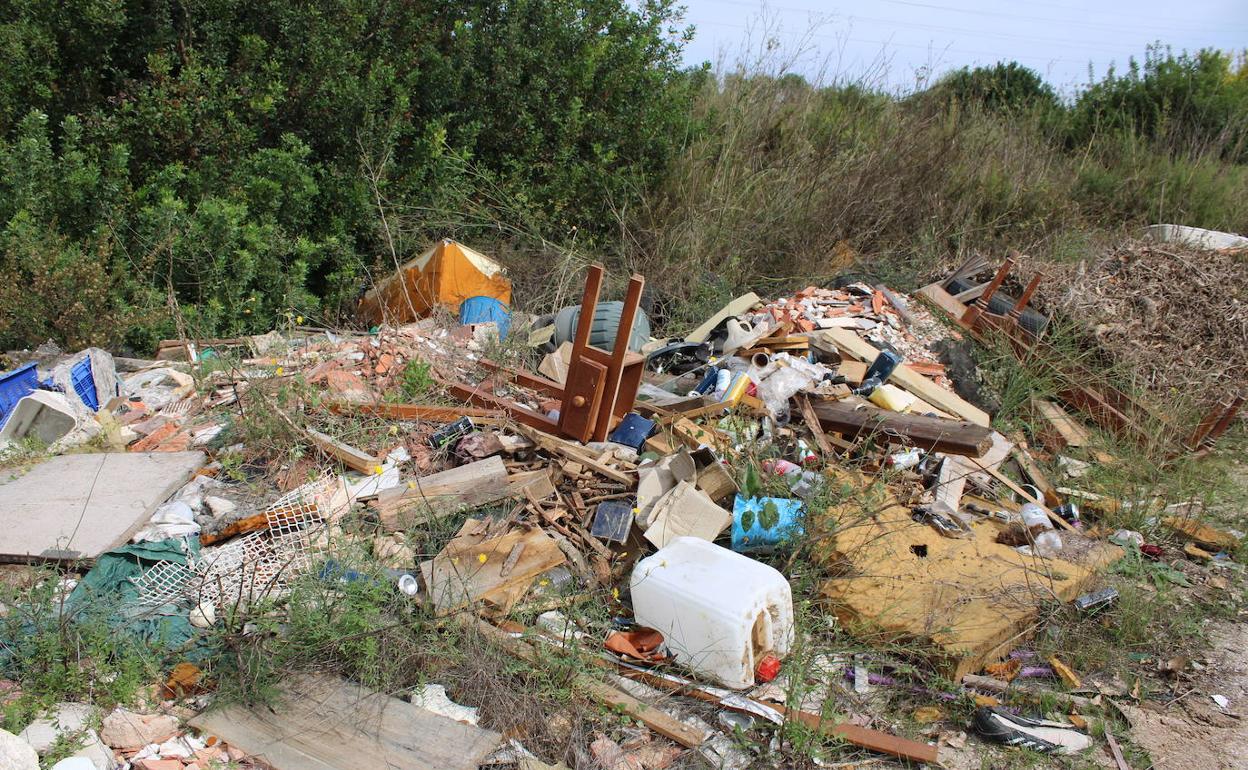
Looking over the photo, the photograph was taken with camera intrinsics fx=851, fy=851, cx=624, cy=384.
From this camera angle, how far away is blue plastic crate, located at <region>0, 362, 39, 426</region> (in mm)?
4676

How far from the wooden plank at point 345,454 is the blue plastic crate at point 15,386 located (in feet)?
5.93

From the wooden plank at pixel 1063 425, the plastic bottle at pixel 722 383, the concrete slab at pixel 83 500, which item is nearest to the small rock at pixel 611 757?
the concrete slab at pixel 83 500

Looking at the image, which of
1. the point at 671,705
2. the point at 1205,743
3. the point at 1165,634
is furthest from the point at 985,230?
the point at 671,705

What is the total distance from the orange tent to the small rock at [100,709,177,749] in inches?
152

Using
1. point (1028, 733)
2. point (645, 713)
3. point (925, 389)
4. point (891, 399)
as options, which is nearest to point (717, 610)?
point (645, 713)

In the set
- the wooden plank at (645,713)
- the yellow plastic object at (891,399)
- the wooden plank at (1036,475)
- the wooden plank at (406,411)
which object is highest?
the yellow plastic object at (891,399)

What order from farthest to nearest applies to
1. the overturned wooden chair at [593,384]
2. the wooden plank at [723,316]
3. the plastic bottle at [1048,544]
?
the wooden plank at [723,316], the overturned wooden chair at [593,384], the plastic bottle at [1048,544]

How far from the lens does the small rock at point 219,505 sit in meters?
3.93

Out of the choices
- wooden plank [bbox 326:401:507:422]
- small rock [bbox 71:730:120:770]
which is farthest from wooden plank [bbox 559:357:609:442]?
small rock [bbox 71:730:120:770]

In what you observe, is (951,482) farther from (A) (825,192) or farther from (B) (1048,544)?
(A) (825,192)

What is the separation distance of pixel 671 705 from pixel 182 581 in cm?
201

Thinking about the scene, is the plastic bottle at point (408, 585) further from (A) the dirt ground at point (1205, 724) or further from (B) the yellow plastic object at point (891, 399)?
(B) the yellow plastic object at point (891, 399)

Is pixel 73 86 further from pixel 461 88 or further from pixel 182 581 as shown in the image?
pixel 182 581

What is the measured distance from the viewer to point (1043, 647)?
134 inches
